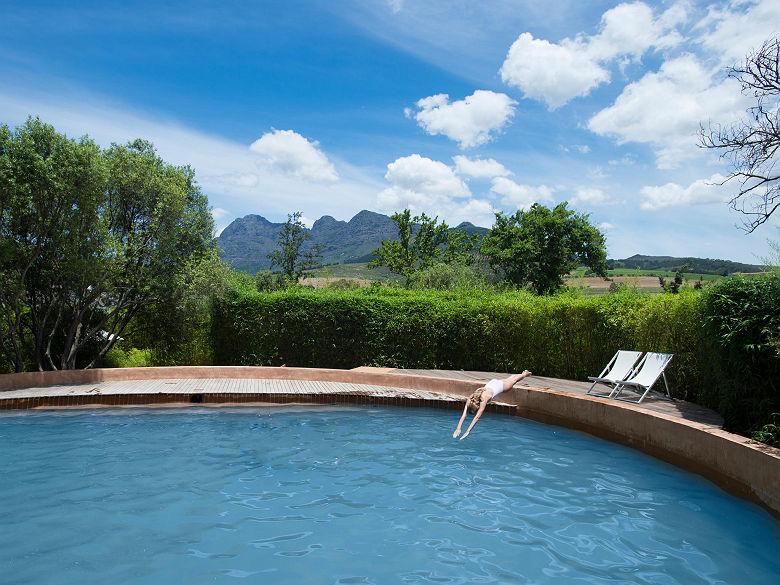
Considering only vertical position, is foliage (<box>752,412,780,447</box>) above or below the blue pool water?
above

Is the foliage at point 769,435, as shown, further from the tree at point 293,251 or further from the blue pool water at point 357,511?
the tree at point 293,251

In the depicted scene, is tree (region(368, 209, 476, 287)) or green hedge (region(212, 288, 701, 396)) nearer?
green hedge (region(212, 288, 701, 396))

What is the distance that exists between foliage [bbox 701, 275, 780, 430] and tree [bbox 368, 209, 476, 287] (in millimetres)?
44531

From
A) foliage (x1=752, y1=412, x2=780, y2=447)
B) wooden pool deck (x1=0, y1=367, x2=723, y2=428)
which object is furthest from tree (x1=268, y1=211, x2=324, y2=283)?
foliage (x1=752, y1=412, x2=780, y2=447)

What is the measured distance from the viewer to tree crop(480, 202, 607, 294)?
46.7 metres

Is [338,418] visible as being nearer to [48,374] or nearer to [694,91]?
[48,374]

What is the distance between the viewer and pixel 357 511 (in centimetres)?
564

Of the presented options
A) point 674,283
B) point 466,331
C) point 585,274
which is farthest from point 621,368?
point 674,283

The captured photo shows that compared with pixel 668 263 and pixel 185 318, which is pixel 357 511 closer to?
pixel 185 318

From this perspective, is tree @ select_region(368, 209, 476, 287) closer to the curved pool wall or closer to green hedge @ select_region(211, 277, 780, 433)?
green hedge @ select_region(211, 277, 780, 433)

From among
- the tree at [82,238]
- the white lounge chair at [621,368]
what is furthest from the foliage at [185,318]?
the white lounge chair at [621,368]

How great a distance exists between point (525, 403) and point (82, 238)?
1047 centimetres

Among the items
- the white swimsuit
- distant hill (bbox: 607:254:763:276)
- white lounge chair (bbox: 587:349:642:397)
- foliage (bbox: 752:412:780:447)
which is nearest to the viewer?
foliage (bbox: 752:412:780:447)

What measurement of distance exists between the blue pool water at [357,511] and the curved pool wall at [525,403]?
0.26 meters
